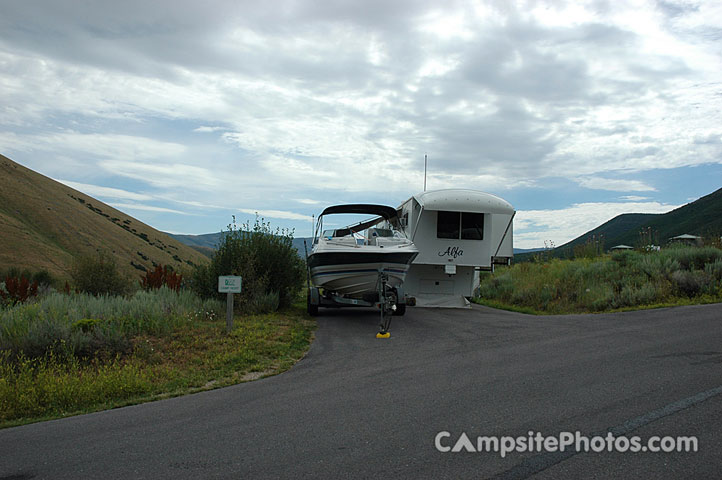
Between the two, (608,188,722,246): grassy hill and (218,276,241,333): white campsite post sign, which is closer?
(218,276,241,333): white campsite post sign

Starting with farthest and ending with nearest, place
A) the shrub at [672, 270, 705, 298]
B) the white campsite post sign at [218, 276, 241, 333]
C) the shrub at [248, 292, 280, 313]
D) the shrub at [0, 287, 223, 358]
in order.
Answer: the shrub at [248, 292, 280, 313], the shrub at [672, 270, 705, 298], the white campsite post sign at [218, 276, 241, 333], the shrub at [0, 287, 223, 358]

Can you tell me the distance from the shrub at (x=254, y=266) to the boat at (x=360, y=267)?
879 millimetres

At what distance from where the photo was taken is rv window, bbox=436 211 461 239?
16531 millimetres

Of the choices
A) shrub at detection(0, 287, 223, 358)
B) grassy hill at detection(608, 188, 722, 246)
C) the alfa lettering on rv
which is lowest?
shrub at detection(0, 287, 223, 358)

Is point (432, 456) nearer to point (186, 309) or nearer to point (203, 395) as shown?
point (203, 395)

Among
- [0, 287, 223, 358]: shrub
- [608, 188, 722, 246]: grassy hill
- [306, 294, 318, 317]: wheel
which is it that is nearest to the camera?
[0, 287, 223, 358]: shrub

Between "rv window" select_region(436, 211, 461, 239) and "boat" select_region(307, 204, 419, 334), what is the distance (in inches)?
89.7

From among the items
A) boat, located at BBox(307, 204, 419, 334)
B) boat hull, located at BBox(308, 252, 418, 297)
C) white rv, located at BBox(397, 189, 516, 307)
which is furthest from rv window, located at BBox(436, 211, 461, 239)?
boat hull, located at BBox(308, 252, 418, 297)

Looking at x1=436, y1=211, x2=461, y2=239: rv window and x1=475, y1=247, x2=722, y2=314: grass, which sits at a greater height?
x1=436, y1=211, x2=461, y2=239: rv window

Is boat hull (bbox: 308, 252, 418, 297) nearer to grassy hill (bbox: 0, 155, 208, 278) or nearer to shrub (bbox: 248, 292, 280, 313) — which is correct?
shrub (bbox: 248, 292, 280, 313)

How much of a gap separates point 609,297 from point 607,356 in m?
6.52

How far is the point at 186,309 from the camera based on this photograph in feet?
40.0

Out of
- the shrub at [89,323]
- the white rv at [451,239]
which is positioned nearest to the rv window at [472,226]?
the white rv at [451,239]

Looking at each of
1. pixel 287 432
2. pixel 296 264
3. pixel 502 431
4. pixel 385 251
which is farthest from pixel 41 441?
pixel 296 264
